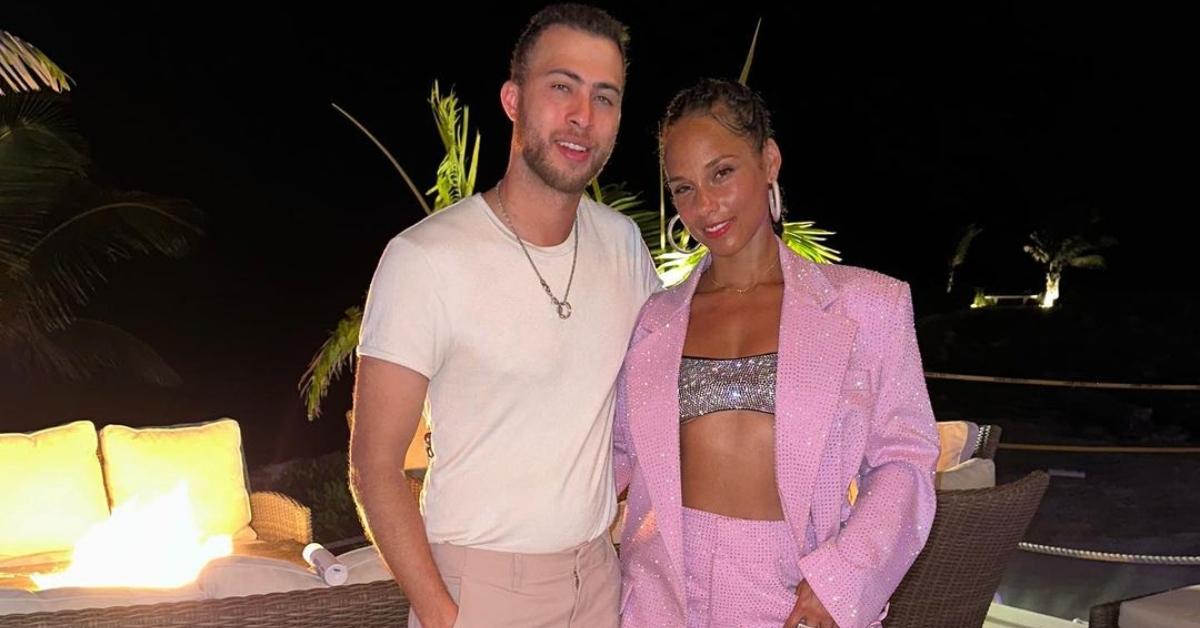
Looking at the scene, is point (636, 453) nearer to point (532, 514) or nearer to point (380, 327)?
point (532, 514)

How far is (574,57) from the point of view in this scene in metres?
1.84

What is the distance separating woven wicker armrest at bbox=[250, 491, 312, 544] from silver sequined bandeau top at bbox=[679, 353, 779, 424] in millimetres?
3904

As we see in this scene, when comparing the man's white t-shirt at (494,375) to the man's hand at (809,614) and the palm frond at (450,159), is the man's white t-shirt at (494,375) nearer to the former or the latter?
the man's hand at (809,614)

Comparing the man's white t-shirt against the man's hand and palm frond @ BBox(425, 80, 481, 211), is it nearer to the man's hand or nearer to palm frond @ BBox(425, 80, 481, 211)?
the man's hand

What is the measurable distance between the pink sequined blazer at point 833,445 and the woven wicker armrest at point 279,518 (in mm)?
3884

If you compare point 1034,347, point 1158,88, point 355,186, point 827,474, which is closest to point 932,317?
point 1034,347

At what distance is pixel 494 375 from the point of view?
1.75 meters

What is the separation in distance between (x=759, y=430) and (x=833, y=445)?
122mm

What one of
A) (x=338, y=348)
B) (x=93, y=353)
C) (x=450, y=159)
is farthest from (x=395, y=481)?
(x=93, y=353)

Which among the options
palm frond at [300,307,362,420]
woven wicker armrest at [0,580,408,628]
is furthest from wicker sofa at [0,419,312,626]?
woven wicker armrest at [0,580,408,628]

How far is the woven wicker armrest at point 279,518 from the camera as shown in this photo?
5504 mm

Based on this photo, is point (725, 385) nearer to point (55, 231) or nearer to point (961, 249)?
point (55, 231)

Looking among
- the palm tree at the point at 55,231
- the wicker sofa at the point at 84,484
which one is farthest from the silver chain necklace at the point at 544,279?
the palm tree at the point at 55,231

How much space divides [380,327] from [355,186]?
16.5m
